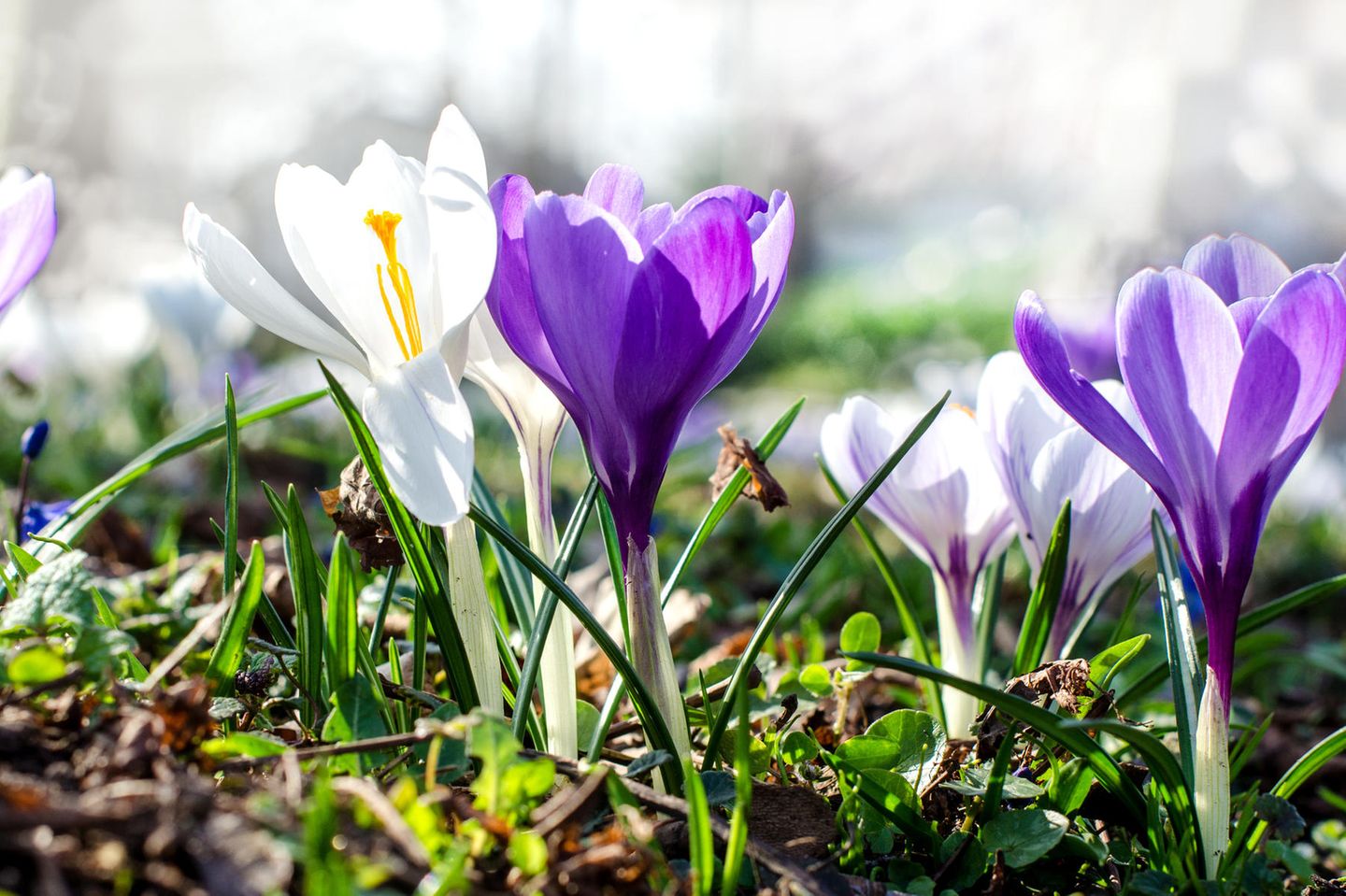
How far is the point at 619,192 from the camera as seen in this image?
0.85 metres

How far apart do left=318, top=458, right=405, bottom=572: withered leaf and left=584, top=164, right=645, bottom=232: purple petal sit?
280 millimetres

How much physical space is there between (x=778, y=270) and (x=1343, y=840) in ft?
3.17

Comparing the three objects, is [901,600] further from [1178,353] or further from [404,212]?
[404,212]

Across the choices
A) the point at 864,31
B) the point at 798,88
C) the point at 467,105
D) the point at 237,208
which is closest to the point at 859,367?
the point at 467,105

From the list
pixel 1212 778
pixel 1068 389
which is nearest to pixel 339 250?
pixel 1068 389

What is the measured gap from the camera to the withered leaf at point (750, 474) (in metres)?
0.90

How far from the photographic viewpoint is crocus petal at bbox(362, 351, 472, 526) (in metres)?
0.64

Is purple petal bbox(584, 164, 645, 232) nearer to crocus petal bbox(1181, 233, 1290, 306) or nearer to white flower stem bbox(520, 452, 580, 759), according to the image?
white flower stem bbox(520, 452, 580, 759)

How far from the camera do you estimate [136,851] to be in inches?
22.9

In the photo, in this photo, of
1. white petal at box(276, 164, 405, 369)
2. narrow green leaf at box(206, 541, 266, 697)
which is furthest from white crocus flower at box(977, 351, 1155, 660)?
narrow green leaf at box(206, 541, 266, 697)

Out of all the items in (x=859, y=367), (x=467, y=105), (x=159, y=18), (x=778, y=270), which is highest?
(x=159, y=18)

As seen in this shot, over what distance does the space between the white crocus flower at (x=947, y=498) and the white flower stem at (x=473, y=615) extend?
431 millimetres

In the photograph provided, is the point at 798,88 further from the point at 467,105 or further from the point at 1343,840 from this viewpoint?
the point at 1343,840

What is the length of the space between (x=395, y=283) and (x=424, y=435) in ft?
0.49
